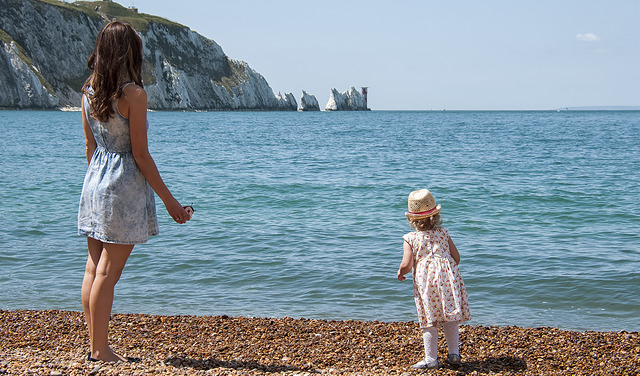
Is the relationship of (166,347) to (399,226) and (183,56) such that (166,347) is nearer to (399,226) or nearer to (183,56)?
(399,226)

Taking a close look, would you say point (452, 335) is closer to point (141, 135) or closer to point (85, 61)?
point (141, 135)

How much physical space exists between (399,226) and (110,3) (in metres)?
171

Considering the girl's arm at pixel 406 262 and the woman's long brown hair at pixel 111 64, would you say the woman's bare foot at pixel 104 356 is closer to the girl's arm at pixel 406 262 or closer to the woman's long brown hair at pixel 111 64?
the woman's long brown hair at pixel 111 64

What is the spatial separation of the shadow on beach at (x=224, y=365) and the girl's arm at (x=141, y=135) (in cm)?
110

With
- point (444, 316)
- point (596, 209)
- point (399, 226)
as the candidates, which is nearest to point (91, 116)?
point (444, 316)

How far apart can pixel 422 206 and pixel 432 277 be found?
0.54 m

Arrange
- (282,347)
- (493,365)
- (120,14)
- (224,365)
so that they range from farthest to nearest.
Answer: (120,14), (282,347), (493,365), (224,365)

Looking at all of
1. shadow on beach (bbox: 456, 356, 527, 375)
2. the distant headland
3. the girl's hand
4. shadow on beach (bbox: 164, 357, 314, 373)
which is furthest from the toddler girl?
the distant headland

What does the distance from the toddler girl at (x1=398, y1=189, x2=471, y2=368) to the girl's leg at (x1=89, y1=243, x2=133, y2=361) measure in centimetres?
202

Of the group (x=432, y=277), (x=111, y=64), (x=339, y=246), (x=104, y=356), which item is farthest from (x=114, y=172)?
(x=339, y=246)

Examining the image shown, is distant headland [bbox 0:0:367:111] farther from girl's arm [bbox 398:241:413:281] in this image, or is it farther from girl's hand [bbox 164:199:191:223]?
girl's arm [bbox 398:241:413:281]

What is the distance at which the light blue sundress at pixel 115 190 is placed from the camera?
4.27m

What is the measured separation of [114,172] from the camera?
4289mm

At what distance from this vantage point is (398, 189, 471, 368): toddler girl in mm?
4766
